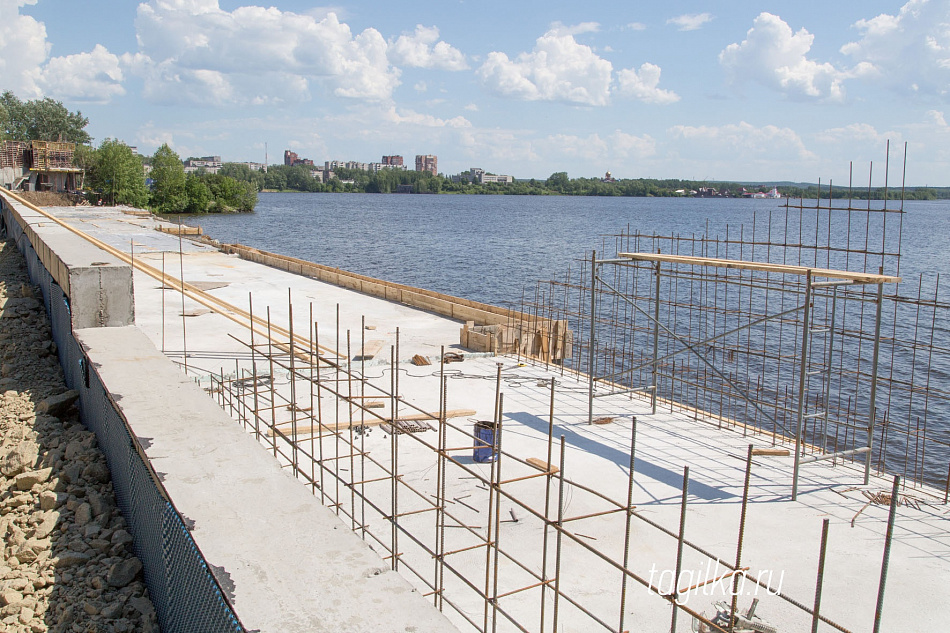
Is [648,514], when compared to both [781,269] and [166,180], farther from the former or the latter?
[166,180]

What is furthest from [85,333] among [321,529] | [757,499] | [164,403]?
[757,499]

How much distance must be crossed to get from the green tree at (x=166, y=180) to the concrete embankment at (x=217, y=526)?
9815 centimetres

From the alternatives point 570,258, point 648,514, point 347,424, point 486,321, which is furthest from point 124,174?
point 648,514

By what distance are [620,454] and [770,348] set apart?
1765 cm

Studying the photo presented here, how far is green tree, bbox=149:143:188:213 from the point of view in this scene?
3907 inches

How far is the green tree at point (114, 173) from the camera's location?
88.4 m

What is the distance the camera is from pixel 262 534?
4945mm

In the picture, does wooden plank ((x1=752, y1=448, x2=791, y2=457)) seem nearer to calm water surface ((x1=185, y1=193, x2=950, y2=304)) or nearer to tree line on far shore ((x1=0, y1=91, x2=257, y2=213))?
calm water surface ((x1=185, y1=193, x2=950, y2=304))

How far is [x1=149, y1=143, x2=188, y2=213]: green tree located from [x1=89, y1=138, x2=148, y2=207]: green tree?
6.64 meters

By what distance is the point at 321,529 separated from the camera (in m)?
5.06

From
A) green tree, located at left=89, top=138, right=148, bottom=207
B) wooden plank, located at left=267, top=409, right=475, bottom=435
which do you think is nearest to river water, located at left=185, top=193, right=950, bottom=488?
wooden plank, located at left=267, top=409, right=475, bottom=435

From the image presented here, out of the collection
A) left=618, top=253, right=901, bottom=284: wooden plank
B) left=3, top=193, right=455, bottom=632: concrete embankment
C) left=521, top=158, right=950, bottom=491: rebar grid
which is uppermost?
left=618, top=253, right=901, bottom=284: wooden plank

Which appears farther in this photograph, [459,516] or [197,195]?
[197,195]

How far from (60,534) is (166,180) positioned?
10141cm
